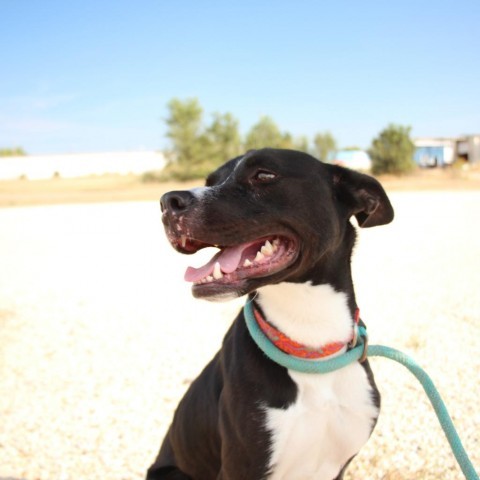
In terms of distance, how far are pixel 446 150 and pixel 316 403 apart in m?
79.9

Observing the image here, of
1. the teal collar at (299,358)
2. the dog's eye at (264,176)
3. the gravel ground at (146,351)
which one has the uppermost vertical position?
the dog's eye at (264,176)

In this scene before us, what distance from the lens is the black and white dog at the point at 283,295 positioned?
2.25 m

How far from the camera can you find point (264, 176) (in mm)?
2395

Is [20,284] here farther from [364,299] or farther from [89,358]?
[364,299]

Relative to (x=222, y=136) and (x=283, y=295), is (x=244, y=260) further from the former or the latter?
(x=222, y=136)

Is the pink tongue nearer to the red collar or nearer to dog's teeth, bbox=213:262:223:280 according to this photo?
dog's teeth, bbox=213:262:223:280

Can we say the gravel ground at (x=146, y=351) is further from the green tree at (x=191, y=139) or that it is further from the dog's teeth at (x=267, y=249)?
the green tree at (x=191, y=139)

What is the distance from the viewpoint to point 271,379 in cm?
237

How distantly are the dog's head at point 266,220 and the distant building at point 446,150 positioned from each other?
7058 cm

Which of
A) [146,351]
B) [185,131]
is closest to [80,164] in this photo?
[185,131]

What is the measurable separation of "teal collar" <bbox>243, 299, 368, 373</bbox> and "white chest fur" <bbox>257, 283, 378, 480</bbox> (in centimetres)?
5

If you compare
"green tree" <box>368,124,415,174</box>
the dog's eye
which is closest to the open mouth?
the dog's eye

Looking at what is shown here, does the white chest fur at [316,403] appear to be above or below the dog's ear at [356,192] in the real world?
below

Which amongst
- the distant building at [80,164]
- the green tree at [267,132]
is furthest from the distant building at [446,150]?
the distant building at [80,164]
